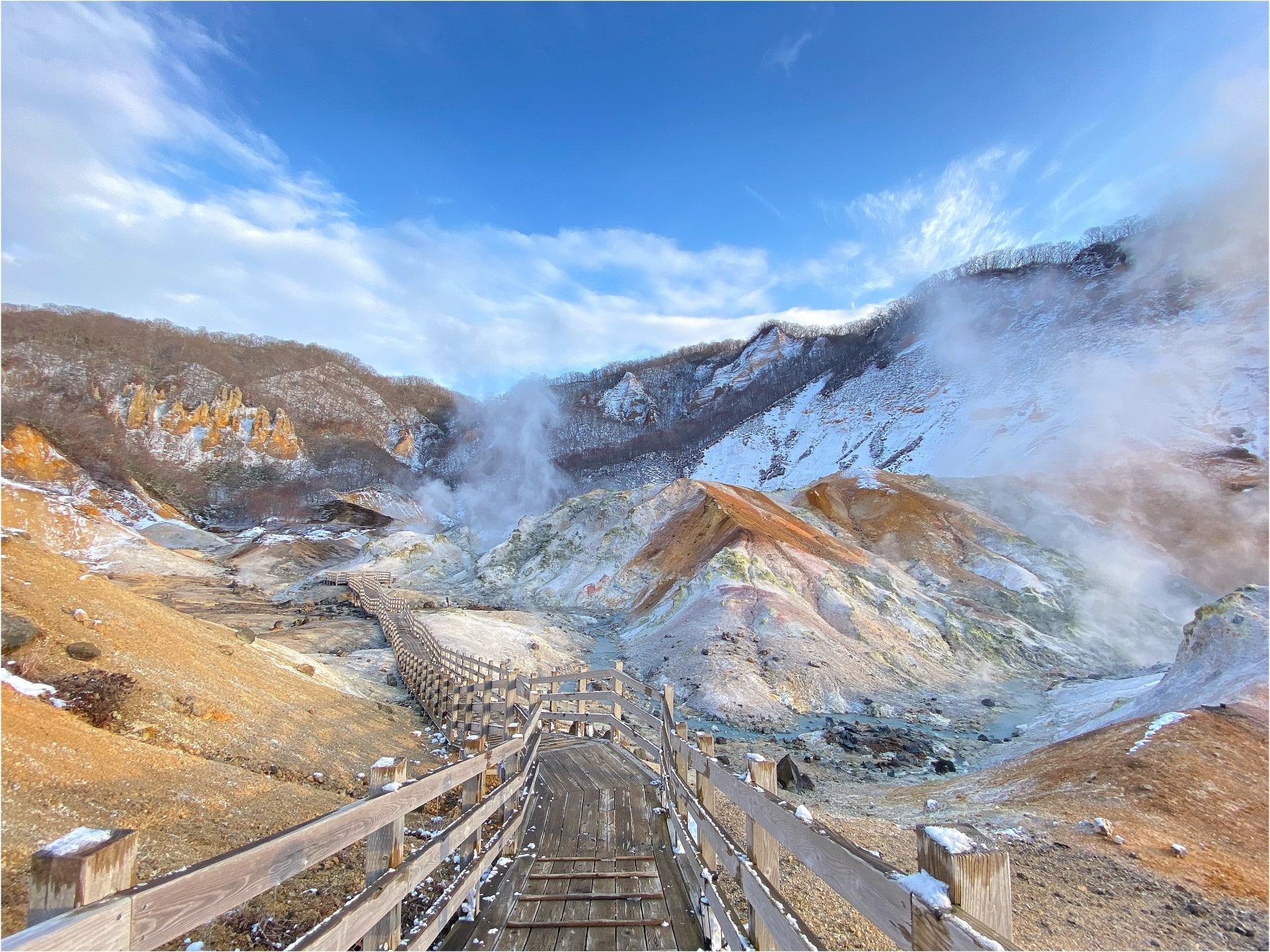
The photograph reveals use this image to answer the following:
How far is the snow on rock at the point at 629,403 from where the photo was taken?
411ft

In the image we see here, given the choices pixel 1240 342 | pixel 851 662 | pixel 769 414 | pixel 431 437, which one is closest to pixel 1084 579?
pixel 851 662

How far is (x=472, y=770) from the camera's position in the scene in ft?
16.3

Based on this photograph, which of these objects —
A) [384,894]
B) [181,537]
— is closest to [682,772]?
[384,894]

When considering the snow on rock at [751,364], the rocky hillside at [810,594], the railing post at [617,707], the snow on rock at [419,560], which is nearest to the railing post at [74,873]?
the railing post at [617,707]

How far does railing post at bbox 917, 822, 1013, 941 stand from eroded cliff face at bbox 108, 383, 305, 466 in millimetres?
112019

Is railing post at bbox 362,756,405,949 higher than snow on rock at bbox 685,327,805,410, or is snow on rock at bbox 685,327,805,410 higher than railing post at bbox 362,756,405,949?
snow on rock at bbox 685,327,805,410

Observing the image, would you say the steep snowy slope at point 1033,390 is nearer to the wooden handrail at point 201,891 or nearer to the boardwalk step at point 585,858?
the boardwalk step at point 585,858

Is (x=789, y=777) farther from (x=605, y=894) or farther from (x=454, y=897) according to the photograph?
(x=454, y=897)

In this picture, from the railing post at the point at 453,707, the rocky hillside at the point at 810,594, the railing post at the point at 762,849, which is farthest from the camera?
the rocky hillside at the point at 810,594

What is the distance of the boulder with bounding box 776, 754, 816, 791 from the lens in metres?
12.3

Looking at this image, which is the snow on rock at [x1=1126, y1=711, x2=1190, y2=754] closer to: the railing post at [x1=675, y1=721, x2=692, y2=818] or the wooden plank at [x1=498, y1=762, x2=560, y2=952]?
the railing post at [x1=675, y1=721, x2=692, y2=818]

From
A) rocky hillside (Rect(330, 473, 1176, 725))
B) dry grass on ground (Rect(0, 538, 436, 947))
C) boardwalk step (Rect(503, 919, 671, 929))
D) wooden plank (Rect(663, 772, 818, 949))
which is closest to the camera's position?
wooden plank (Rect(663, 772, 818, 949))

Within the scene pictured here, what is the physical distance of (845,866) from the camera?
2.38 metres

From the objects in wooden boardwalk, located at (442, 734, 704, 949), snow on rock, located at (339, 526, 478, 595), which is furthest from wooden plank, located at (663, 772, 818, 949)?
snow on rock, located at (339, 526, 478, 595)
